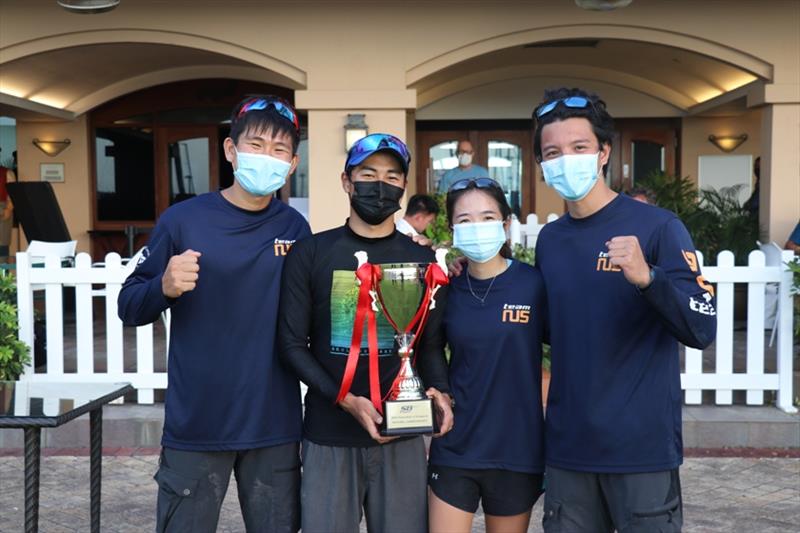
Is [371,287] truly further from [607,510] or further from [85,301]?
[85,301]

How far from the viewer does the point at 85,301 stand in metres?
6.66

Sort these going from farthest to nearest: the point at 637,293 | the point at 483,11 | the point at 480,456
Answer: the point at 483,11 < the point at 480,456 < the point at 637,293

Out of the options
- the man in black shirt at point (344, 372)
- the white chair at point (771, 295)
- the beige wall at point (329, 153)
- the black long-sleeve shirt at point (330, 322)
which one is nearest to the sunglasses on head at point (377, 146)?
the man in black shirt at point (344, 372)

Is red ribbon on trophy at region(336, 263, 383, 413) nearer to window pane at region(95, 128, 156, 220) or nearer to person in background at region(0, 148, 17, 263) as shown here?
person in background at region(0, 148, 17, 263)

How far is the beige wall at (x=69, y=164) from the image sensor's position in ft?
41.7

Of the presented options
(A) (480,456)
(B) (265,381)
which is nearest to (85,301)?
(B) (265,381)

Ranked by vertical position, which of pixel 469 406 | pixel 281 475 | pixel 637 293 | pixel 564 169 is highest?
pixel 564 169

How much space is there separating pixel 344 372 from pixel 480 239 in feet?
2.30

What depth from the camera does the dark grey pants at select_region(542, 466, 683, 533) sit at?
8.78 ft

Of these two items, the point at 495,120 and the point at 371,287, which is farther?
the point at 495,120

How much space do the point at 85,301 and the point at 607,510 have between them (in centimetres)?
497

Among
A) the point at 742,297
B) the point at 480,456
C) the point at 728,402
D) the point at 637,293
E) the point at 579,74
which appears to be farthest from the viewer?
the point at 579,74

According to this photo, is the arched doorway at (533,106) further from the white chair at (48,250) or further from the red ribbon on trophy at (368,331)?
the red ribbon on trophy at (368,331)

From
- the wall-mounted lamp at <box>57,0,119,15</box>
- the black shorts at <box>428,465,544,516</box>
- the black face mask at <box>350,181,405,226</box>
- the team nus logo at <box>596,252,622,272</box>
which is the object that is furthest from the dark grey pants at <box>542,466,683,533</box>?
the wall-mounted lamp at <box>57,0,119,15</box>
